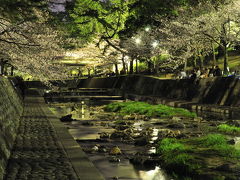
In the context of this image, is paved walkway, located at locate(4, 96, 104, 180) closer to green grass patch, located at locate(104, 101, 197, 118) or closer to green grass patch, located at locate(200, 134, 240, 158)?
green grass patch, located at locate(200, 134, 240, 158)

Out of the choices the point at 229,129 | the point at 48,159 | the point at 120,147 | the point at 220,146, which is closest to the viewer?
the point at 48,159

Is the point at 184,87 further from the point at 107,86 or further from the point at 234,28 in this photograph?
the point at 107,86

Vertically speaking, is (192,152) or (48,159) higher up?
(48,159)

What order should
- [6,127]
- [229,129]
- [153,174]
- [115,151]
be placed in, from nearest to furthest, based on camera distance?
[153,174], [6,127], [115,151], [229,129]

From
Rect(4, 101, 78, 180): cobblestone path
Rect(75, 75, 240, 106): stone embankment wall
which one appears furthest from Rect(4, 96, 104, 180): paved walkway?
Rect(75, 75, 240, 106): stone embankment wall

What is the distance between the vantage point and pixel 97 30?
4684 cm

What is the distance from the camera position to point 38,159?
7.79m

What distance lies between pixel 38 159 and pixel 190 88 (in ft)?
88.6

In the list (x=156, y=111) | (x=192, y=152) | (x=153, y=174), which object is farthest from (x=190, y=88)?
(x=153, y=174)

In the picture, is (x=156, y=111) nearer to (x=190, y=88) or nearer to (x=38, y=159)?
(x=190, y=88)

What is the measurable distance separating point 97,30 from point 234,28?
17.6m

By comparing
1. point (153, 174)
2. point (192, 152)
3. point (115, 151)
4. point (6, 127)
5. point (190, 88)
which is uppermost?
point (190, 88)

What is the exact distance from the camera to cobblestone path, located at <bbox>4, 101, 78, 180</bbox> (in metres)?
6.42

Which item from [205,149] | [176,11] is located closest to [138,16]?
[176,11]
